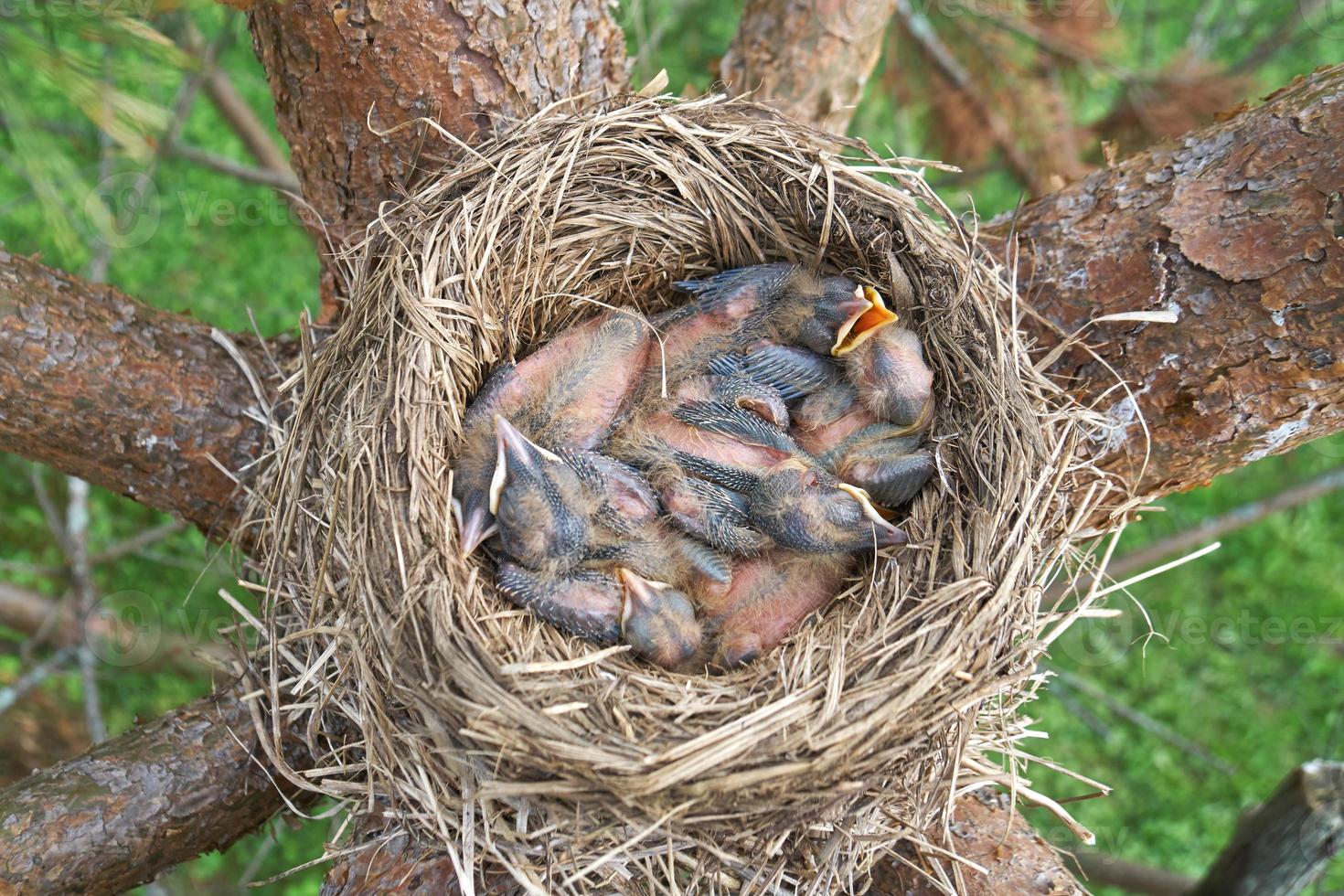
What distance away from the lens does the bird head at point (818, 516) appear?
1610mm

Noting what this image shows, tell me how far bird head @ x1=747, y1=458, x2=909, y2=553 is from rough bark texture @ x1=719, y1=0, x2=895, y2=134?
812mm

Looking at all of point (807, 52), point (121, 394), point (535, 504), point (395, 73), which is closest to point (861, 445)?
point (535, 504)

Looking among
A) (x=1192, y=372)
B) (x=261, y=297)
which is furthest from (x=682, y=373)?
(x=261, y=297)

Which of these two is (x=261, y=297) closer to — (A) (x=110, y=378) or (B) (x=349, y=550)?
(A) (x=110, y=378)

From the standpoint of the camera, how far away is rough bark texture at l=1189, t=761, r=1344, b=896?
175cm

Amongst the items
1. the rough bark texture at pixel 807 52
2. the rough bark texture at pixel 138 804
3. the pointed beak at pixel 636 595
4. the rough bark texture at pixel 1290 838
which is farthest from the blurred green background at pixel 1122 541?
the pointed beak at pixel 636 595

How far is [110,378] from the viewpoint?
→ 154cm

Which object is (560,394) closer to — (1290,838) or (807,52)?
(807,52)

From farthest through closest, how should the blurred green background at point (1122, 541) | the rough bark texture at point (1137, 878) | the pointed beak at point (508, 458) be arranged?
the blurred green background at point (1122, 541) → the rough bark texture at point (1137, 878) → the pointed beak at point (508, 458)

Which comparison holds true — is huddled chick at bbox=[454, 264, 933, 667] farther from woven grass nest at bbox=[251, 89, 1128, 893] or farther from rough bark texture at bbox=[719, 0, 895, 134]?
rough bark texture at bbox=[719, 0, 895, 134]

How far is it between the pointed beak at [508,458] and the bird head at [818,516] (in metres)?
0.42

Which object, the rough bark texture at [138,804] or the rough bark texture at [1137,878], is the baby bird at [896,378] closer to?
the rough bark texture at [138,804]

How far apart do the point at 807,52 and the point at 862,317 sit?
680 millimetres

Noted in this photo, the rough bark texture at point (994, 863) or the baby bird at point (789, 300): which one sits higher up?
the baby bird at point (789, 300)
